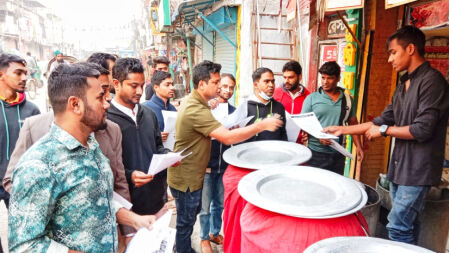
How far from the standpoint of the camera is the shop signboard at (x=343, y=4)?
8.84 feet

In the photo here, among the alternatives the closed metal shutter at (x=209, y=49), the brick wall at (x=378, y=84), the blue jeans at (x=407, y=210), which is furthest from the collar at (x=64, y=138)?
the closed metal shutter at (x=209, y=49)

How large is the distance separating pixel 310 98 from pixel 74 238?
109 inches

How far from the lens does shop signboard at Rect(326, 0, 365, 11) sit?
2.69 m

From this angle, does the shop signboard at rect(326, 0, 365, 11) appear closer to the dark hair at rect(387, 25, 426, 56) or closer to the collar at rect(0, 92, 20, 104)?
the dark hair at rect(387, 25, 426, 56)

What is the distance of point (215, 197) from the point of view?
10.1ft

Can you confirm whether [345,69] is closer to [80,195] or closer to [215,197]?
[215,197]

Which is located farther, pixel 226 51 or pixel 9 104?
pixel 226 51

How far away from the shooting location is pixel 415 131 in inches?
75.2

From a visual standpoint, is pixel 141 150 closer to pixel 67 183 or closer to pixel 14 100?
pixel 67 183

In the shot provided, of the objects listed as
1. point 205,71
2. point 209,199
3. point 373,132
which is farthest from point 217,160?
point 373,132

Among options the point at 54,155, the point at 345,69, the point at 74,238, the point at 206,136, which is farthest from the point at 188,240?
the point at 345,69

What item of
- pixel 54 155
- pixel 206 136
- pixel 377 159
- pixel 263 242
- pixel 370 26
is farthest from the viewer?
pixel 377 159

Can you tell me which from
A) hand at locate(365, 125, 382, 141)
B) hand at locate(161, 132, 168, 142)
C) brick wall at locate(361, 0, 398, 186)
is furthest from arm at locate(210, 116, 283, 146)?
brick wall at locate(361, 0, 398, 186)

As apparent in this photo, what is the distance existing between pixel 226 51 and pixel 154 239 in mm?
8455
